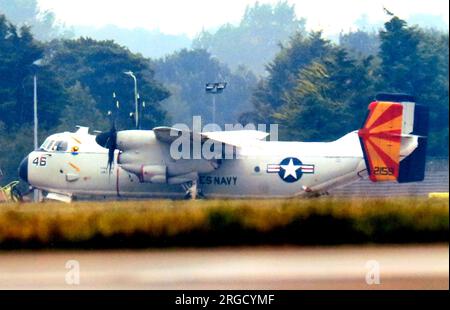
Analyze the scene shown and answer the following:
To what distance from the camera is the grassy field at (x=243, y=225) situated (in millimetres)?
13125

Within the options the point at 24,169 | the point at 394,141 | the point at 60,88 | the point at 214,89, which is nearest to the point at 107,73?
the point at 60,88

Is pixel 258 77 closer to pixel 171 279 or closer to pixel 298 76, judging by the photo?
pixel 298 76

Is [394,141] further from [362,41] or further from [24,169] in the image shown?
[362,41]

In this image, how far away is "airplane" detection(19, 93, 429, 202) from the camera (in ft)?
92.2

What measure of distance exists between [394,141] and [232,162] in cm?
484

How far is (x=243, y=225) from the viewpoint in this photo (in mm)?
13820

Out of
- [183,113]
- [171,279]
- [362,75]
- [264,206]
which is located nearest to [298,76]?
[362,75]

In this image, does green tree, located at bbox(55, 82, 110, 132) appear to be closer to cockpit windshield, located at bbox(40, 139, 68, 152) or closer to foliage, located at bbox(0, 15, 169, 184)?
foliage, located at bbox(0, 15, 169, 184)

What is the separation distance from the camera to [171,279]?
11539 millimetres

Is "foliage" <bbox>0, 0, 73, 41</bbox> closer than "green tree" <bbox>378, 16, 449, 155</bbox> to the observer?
No

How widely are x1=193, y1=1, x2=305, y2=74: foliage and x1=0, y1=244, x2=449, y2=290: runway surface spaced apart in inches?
766

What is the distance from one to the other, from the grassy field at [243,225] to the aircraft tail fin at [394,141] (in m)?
13.0

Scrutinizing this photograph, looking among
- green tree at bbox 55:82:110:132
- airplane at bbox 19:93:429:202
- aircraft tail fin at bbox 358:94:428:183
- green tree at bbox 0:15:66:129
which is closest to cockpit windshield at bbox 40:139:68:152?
airplane at bbox 19:93:429:202
